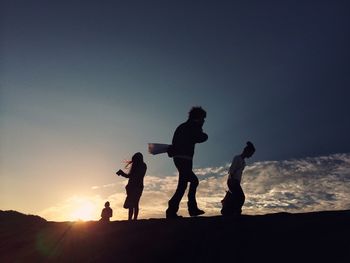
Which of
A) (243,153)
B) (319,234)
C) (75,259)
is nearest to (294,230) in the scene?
(319,234)

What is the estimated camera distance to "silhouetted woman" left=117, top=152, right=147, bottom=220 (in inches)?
555

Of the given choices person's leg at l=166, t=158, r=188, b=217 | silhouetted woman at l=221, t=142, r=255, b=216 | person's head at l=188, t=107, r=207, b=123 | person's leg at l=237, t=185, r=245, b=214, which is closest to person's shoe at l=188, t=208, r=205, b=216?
person's leg at l=166, t=158, r=188, b=217

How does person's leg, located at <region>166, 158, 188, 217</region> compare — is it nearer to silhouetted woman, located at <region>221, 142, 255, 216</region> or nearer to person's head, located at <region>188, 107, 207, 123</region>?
person's head, located at <region>188, 107, 207, 123</region>

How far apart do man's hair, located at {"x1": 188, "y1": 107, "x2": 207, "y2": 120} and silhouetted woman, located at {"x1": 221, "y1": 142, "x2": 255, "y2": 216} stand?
1730 mm

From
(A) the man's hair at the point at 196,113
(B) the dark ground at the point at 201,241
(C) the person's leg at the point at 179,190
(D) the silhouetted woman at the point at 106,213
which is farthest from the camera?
(D) the silhouetted woman at the point at 106,213

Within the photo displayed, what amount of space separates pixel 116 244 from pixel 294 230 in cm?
261

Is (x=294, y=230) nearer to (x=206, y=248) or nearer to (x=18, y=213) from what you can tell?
(x=206, y=248)

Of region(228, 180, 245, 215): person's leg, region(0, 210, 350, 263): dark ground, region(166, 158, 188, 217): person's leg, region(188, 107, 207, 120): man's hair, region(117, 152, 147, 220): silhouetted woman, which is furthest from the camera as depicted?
region(117, 152, 147, 220): silhouetted woman

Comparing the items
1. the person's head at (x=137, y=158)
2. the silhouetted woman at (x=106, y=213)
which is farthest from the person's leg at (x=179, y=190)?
the silhouetted woman at (x=106, y=213)

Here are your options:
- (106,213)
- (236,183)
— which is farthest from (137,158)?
(236,183)

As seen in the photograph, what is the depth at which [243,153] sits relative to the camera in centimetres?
1104

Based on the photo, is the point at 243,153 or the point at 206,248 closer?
the point at 206,248

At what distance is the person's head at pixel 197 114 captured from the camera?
9789 mm

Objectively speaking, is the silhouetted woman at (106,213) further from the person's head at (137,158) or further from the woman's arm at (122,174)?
the person's head at (137,158)
